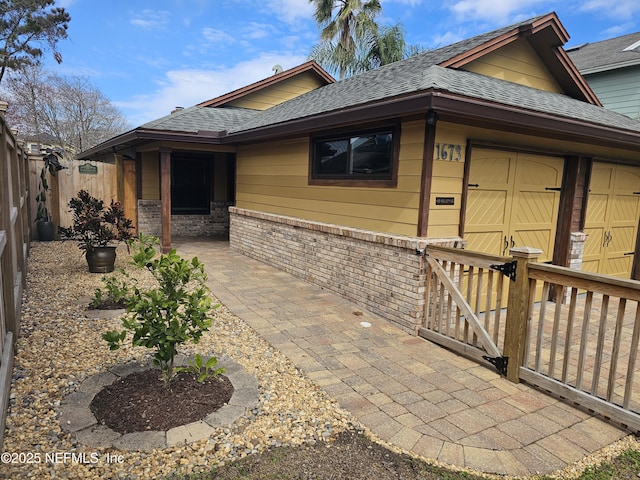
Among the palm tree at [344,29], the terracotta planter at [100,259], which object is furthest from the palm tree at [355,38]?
the terracotta planter at [100,259]

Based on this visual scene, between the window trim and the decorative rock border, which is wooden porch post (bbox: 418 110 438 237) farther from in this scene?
the decorative rock border

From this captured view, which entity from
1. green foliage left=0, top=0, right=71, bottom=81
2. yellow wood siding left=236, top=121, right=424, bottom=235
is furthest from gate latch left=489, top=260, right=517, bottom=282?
green foliage left=0, top=0, right=71, bottom=81

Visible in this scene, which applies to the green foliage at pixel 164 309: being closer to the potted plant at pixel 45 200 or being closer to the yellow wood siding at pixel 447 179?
the yellow wood siding at pixel 447 179

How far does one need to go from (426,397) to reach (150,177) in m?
10.3

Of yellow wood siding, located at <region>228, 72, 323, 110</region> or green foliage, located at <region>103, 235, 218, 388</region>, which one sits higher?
yellow wood siding, located at <region>228, 72, 323, 110</region>

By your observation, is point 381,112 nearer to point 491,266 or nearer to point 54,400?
point 491,266

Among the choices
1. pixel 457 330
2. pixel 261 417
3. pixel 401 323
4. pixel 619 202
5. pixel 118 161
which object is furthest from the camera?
pixel 118 161

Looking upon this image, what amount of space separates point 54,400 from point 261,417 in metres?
1.53

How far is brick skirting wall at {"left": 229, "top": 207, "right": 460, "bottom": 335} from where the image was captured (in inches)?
192

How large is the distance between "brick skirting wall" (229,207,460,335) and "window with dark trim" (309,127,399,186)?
723mm

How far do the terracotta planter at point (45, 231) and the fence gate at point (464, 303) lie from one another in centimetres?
967

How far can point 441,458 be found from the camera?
2605 millimetres

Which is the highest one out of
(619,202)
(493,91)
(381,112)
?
(493,91)

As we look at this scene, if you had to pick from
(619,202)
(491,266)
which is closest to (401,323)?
(491,266)
